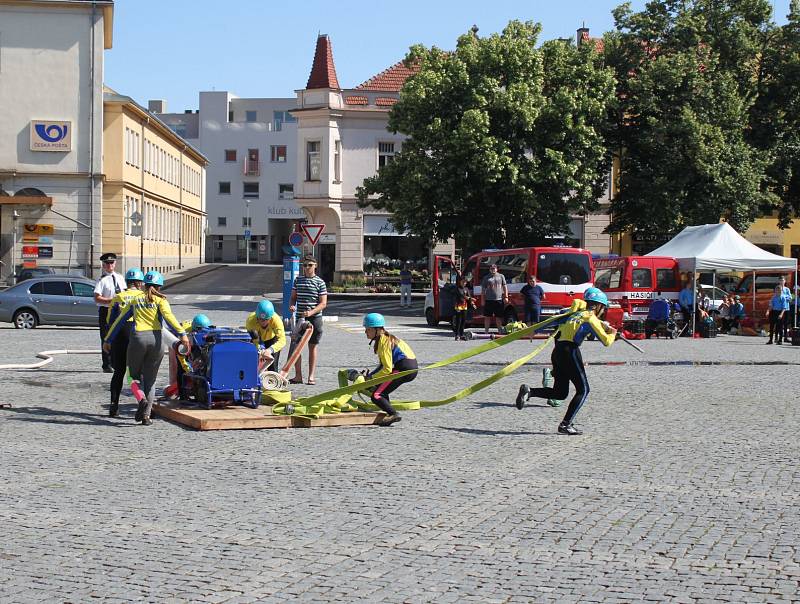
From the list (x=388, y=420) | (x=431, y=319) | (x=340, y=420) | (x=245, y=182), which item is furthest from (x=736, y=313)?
(x=245, y=182)

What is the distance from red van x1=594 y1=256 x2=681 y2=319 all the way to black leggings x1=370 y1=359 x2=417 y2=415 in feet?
60.1

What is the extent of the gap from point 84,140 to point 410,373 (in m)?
44.1

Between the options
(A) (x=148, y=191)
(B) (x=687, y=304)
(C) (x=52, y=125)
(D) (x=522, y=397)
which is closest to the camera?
(D) (x=522, y=397)

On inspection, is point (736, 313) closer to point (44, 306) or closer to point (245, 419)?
point (44, 306)

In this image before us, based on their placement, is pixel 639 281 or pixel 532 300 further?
pixel 639 281

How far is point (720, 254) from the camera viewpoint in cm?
3088

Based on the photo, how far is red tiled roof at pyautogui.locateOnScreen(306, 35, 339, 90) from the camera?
54.8m

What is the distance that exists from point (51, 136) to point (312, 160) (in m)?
12.1

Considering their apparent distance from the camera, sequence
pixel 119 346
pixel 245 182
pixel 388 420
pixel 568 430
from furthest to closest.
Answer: pixel 245 182, pixel 119 346, pixel 388 420, pixel 568 430

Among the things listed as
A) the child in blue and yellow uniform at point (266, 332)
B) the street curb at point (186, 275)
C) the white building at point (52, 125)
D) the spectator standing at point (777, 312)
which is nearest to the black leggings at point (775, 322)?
the spectator standing at point (777, 312)

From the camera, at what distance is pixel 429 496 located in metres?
8.68

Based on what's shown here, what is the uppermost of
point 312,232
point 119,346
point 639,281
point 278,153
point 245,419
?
point 278,153

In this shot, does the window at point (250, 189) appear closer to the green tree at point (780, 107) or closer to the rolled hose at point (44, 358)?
the green tree at point (780, 107)

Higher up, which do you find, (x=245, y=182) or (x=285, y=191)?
(x=245, y=182)
